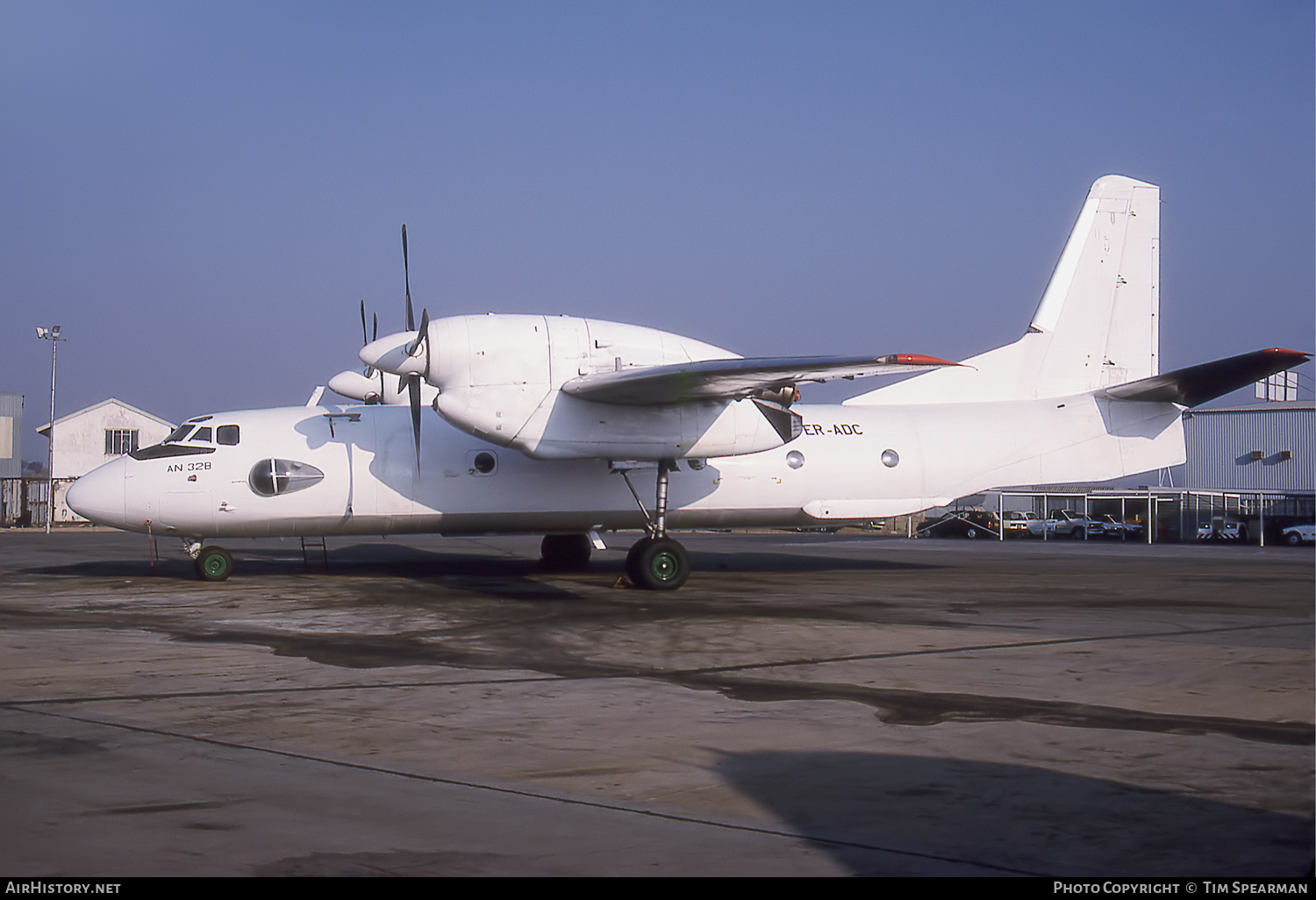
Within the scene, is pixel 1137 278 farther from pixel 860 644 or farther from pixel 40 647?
pixel 40 647

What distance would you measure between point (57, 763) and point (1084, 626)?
34.5 ft

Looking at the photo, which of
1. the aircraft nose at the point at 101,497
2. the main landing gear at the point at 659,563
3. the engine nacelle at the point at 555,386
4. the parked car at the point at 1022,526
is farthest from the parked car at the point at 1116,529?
the aircraft nose at the point at 101,497

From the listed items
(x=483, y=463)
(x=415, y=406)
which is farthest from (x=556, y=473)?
(x=415, y=406)

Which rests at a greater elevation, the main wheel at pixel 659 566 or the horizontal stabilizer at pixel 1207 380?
the horizontal stabilizer at pixel 1207 380

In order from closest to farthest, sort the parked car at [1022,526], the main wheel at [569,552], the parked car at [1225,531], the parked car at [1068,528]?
1. the main wheel at [569,552]
2. the parked car at [1225,531]
3. the parked car at [1022,526]
4. the parked car at [1068,528]

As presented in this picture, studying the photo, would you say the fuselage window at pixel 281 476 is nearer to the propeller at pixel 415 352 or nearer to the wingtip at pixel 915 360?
the propeller at pixel 415 352

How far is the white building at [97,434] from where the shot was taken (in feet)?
210

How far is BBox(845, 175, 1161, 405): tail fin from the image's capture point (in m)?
21.8

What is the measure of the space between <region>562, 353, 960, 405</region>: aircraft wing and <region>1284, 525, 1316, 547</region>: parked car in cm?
3448

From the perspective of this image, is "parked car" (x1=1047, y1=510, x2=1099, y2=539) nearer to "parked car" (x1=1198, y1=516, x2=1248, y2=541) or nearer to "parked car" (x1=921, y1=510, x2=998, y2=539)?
"parked car" (x1=921, y1=510, x2=998, y2=539)

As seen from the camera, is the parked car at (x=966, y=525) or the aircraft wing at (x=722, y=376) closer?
the aircraft wing at (x=722, y=376)

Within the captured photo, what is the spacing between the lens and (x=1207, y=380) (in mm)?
19500

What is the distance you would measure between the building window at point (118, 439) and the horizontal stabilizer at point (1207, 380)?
58997 millimetres

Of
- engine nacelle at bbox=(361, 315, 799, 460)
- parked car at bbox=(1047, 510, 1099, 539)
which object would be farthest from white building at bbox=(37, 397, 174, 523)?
engine nacelle at bbox=(361, 315, 799, 460)
